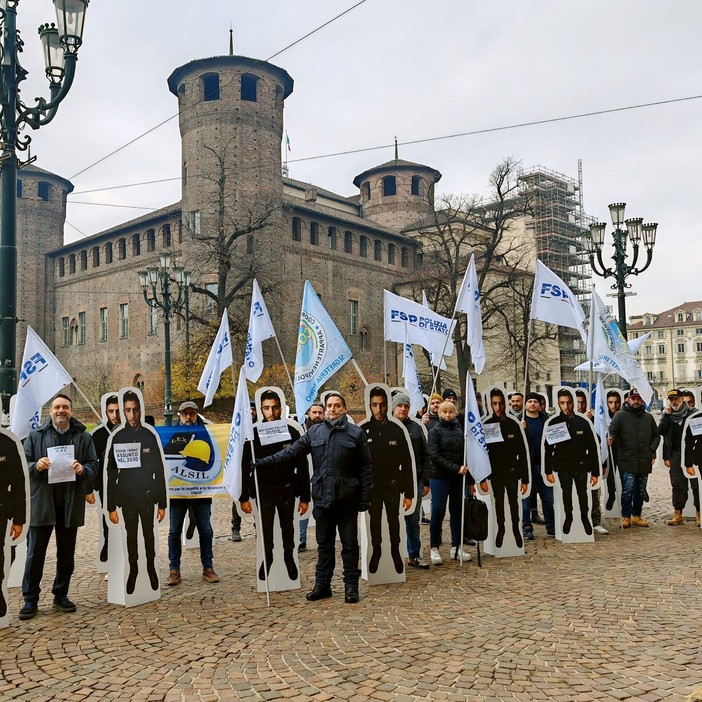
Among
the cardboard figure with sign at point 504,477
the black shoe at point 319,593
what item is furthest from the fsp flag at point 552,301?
the black shoe at point 319,593

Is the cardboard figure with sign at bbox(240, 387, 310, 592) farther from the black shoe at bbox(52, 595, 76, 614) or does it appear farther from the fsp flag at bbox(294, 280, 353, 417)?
the fsp flag at bbox(294, 280, 353, 417)

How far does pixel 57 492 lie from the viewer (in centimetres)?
688

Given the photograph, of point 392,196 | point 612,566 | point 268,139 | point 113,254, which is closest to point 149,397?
point 113,254

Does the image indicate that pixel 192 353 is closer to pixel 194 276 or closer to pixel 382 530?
pixel 194 276

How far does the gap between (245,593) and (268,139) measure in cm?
4286

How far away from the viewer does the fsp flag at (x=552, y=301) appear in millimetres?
10773

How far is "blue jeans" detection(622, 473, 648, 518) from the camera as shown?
10500 millimetres

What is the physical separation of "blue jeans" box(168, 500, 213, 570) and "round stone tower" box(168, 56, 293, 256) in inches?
1488

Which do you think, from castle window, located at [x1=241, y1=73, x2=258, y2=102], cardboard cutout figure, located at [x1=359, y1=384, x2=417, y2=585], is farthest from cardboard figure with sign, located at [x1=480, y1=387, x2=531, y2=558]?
castle window, located at [x1=241, y1=73, x2=258, y2=102]

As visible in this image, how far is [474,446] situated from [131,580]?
13.0 feet

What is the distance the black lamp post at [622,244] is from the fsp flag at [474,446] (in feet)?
30.8

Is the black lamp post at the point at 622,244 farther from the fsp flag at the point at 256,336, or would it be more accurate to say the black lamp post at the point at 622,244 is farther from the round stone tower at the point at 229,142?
the round stone tower at the point at 229,142

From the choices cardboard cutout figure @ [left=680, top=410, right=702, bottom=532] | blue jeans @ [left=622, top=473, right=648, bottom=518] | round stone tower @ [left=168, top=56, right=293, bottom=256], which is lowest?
blue jeans @ [left=622, top=473, right=648, bottom=518]

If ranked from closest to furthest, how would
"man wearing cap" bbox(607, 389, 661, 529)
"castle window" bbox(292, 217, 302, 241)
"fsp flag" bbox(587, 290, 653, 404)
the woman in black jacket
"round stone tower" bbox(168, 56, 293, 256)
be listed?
the woman in black jacket → "man wearing cap" bbox(607, 389, 661, 529) → "fsp flag" bbox(587, 290, 653, 404) → "round stone tower" bbox(168, 56, 293, 256) → "castle window" bbox(292, 217, 302, 241)
